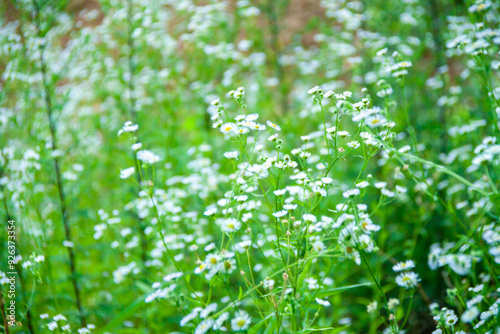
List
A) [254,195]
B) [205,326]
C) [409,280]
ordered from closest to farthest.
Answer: [205,326]
[254,195]
[409,280]

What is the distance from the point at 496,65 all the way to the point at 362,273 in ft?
5.30

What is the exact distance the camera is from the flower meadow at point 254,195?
150cm

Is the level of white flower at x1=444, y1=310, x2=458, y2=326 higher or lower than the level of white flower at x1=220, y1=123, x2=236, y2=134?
lower

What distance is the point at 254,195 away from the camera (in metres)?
1.42

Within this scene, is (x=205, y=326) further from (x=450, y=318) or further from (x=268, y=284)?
(x=450, y=318)

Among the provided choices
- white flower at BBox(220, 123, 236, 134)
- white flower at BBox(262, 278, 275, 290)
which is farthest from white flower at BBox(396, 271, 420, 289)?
white flower at BBox(220, 123, 236, 134)

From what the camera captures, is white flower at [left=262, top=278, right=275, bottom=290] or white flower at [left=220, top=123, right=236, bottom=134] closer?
white flower at [left=262, top=278, right=275, bottom=290]

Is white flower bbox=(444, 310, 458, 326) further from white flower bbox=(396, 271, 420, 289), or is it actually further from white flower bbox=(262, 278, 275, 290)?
white flower bbox=(262, 278, 275, 290)

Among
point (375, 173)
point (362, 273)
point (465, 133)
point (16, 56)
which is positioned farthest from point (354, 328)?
point (16, 56)

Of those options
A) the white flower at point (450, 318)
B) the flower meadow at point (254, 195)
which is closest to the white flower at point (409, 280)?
the flower meadow at point (254, 195)

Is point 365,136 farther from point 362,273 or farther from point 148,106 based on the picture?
point 148,106

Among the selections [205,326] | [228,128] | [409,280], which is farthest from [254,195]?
[409,280]

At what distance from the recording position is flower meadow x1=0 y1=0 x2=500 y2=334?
1.50m

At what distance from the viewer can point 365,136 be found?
158 cm
